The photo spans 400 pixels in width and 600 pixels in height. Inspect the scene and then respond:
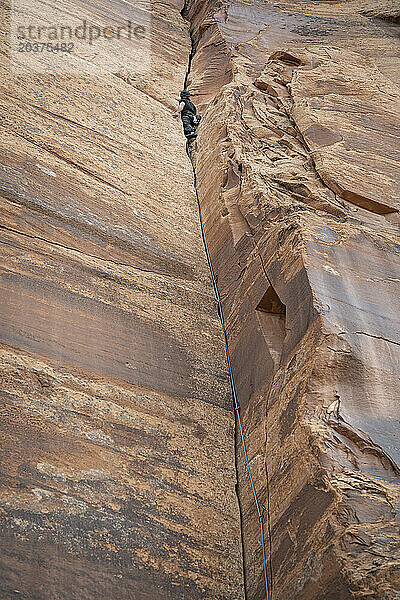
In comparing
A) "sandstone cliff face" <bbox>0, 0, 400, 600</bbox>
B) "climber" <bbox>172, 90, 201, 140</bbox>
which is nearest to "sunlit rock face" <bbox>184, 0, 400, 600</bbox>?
"sandstone cliff face" <bbox>0, 0, 400, 600</bbox>

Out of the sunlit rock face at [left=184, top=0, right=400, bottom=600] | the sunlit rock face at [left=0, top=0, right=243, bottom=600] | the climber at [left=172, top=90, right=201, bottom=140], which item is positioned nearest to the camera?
the sunlit rock face at [left=184, top=0, right=400, bottom=600]

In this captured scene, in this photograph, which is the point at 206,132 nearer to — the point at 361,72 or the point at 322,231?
the point at 361,72

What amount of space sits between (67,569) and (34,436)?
863 millimetres

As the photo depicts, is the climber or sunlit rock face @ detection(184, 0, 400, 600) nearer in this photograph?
sunlit rock face @ detection(184, 0, 400, 600)

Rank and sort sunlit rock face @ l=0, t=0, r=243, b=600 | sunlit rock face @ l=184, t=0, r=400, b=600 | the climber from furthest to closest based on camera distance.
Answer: the climber < sunlit rock face @ l=0, t=0, r=243, b=600 < sunlit rock face @ l=184, t=0, r=400, b=600

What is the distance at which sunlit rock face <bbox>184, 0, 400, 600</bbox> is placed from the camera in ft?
11.7

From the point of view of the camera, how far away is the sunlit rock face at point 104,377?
370cm

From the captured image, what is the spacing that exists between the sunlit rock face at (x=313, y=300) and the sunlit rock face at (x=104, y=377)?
12.6 inches

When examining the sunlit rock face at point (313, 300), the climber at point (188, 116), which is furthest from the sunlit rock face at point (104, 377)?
the climber at point (188, 116)

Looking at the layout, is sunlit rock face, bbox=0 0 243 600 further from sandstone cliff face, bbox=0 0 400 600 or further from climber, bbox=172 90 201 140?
climber, bbox=172 90 201 140

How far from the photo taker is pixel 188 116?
894 centimetres

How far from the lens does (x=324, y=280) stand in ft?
15.4

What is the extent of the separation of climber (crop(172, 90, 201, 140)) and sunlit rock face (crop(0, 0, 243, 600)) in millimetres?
1438

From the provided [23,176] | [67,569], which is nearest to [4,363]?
→ [67,569]
